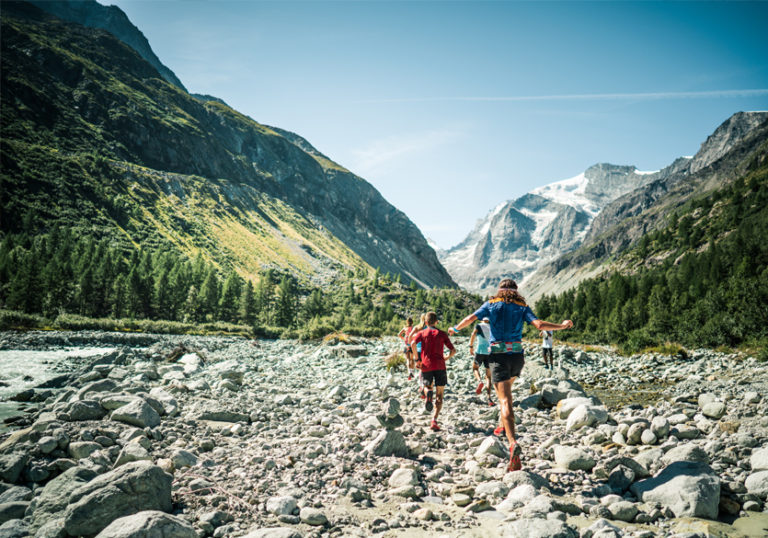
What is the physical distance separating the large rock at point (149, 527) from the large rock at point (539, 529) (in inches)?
145

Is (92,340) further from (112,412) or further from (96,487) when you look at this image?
(96,487)

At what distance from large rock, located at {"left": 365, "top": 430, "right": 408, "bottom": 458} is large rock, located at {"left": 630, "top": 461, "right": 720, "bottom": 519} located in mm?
3858

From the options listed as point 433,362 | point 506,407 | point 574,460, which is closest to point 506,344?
→ point 506,407

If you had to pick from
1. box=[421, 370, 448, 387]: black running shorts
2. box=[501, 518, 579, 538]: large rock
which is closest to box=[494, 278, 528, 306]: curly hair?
box=[421, 370, 448, 387]: black running shorts

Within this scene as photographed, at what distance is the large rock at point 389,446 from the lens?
297 inches

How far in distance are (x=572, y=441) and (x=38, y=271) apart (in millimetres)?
77789

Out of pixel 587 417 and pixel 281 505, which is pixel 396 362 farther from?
pixel 281 505

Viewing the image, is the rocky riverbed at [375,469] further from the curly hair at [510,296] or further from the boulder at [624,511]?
the curly hair at [510,296]

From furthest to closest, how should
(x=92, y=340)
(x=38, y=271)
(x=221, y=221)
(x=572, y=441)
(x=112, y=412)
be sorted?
(x=221, y=221)
(x=38, y=271)
(x=92, y=340)
(x=112, y=412)
(x=572, y=441)

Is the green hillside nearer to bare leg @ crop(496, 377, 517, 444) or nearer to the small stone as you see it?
bare leg @ crop(496, 377, 517, 444)

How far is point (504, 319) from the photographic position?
715cm

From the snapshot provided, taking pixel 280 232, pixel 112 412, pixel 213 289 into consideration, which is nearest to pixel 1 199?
pixel 213 289

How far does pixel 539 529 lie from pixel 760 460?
4.19 m

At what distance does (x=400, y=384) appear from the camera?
617 inches
